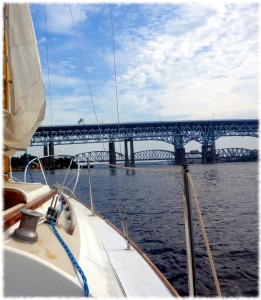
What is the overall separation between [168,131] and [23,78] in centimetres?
9895

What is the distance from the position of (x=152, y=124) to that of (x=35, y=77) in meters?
96.8

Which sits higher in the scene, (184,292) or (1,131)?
(1,131)

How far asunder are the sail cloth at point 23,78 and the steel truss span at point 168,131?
8754 cm

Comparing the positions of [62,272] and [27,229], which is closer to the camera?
[62,272]

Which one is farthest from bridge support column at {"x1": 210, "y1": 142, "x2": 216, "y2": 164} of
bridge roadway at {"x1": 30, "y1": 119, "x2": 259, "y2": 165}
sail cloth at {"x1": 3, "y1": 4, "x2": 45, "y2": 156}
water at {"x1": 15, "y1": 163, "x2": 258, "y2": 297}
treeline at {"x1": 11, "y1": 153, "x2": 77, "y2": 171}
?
sail cloth at {"x1": 3, "y1": 4, "x2": 45, "y2": 156}

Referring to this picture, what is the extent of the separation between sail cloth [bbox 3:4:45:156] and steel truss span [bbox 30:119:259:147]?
87.5 m

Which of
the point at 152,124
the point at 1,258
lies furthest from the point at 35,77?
the point at 152,124

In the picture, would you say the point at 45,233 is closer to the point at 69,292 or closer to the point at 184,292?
the point at 69,292

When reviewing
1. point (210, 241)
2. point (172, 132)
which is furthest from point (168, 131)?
point (210, 241)

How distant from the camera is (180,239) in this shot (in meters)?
9.52

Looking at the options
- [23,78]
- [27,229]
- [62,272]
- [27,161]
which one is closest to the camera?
[62,272]

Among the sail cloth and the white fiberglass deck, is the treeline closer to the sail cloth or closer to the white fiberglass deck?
the sail cloth

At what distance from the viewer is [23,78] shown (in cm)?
350

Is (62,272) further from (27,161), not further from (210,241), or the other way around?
(210,241)
